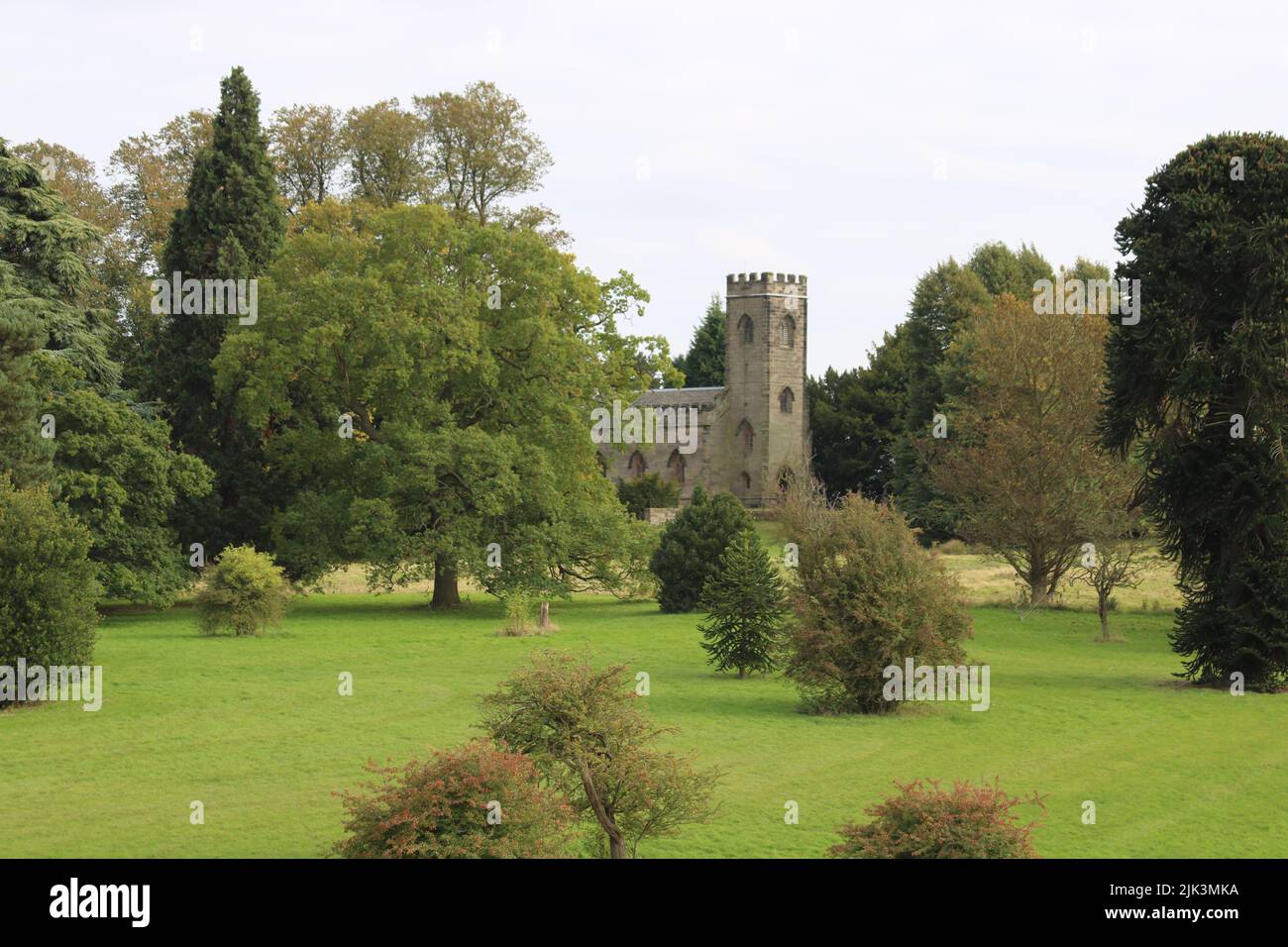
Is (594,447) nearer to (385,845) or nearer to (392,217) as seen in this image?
(392,217)

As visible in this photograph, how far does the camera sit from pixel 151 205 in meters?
54.8

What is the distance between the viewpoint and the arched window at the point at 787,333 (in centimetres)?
9019

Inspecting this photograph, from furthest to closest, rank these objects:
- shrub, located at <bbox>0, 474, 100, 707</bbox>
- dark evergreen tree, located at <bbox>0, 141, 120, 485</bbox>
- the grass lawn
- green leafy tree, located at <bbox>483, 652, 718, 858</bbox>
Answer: dark evergreen tree, located at <bbox>0, 141, 120, 485</bbox> < shrub, located at <bbox>0, 474, 100, 707</bbox> < the grass lawn < green leafy tree, located at <bbox>483, 652, 718, 858</bbox>

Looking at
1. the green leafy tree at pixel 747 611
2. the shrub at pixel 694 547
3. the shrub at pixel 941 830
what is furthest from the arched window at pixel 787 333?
the shrub at pixel 941 830

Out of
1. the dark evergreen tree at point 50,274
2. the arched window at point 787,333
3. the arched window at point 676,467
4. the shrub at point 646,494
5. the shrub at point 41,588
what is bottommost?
the shrub at point 41,588

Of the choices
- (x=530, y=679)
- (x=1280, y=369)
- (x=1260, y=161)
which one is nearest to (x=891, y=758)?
(x=530, y=679)

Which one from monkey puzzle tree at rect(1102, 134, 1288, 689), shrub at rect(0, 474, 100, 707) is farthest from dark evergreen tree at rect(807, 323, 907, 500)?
shrub at rect(0, 474, 100, 707)

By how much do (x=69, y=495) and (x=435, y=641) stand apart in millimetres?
9504

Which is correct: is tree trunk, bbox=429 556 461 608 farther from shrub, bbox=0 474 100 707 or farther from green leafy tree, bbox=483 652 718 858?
green leafy tree, bbox=483 652 718 858

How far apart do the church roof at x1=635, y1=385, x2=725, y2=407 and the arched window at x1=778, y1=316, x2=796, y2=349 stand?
4.73 meters

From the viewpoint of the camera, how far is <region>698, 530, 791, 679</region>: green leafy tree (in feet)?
88.3

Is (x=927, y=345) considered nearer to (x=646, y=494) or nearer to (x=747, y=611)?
(x=646, y=494)

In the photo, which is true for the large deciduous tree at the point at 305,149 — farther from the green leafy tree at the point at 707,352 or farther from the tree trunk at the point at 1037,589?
the green leafy tree at the point at 707,352

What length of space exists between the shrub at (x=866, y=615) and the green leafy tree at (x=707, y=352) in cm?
7681
